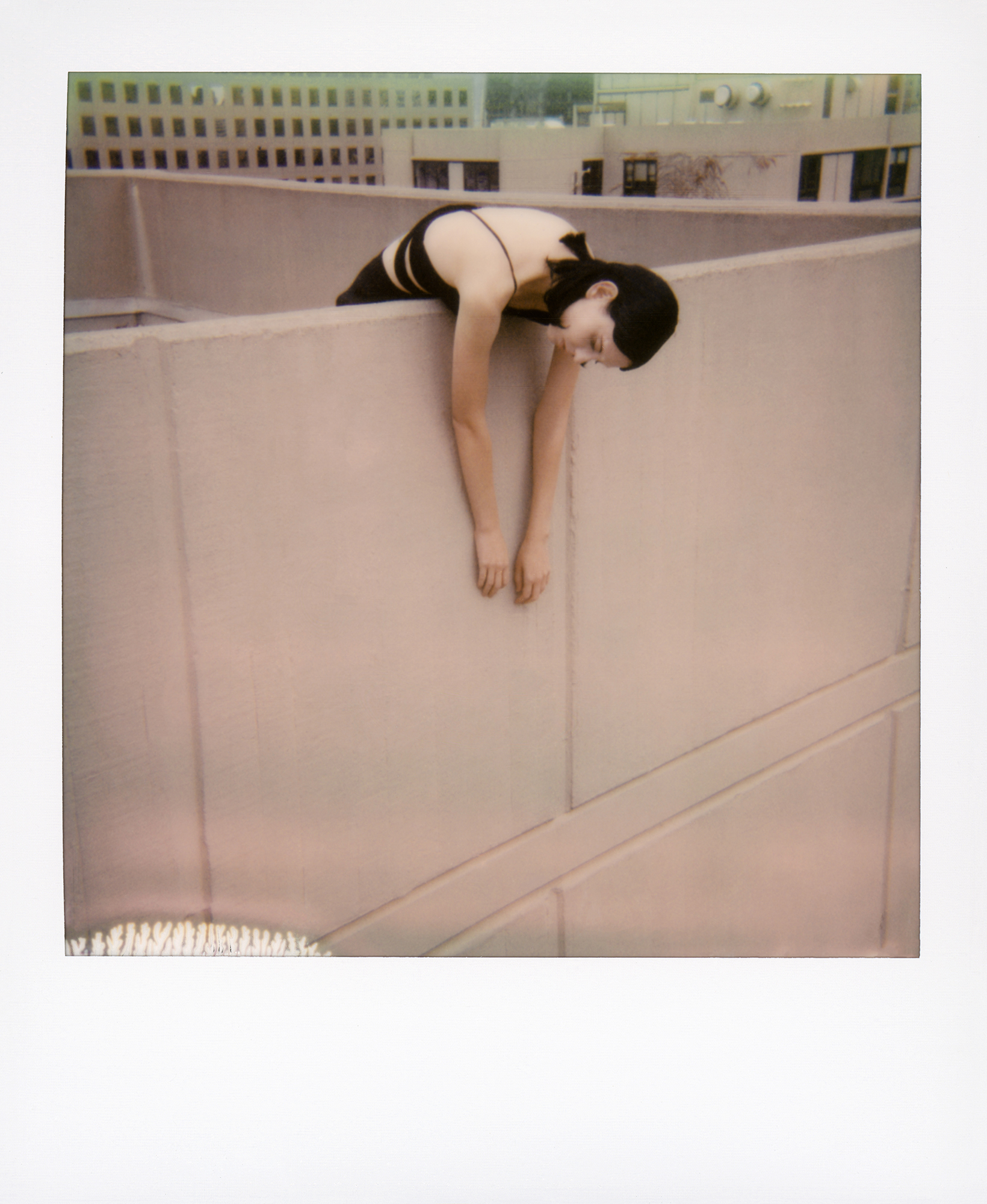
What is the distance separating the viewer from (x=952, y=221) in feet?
6.71

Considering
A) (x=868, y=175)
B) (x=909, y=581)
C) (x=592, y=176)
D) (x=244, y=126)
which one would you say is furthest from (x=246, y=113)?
(x=909, y=581)

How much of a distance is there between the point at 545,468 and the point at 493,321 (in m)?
0.34

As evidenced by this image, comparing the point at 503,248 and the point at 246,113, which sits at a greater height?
the point at 246,113


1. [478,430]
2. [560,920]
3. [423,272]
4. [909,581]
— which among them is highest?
[423,272]

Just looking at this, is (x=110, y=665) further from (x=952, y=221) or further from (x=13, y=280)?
(x=952, y=221)

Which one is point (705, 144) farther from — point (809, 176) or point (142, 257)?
point (142, 257)

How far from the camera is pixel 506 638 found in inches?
84.3

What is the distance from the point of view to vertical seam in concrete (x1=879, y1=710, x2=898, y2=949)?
2.20 meters

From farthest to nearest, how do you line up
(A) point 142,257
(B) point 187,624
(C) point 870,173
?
1. (A) point 142,257
2. (C) point 870,173
3. (B) point 187,624

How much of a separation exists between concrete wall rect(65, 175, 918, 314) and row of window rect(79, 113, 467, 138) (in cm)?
10

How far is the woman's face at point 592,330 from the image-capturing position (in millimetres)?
1838

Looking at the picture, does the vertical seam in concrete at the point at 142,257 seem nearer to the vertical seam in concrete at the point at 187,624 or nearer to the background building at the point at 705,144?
the background building at the point at 705,144

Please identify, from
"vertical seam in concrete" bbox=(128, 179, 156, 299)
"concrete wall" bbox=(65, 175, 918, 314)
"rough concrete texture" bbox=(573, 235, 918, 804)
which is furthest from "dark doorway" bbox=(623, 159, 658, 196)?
Result: "vertical seam in concrete" bbox=(128, 179, 156, 299)

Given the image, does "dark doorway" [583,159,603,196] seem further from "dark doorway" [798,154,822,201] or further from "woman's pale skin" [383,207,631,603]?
"dark doorway" [798,154,822,201]
